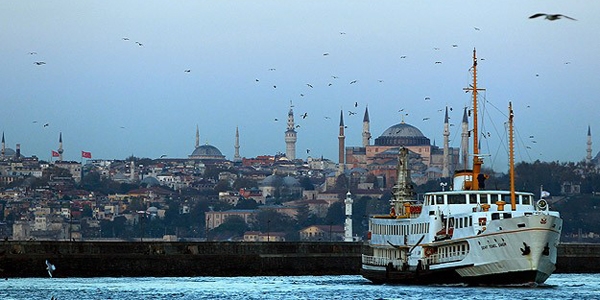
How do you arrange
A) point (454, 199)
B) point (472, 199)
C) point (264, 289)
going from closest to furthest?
1. point (472, 199)
2. point (454, 199)
3. point (264, 289)

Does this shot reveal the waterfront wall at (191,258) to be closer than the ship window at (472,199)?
No

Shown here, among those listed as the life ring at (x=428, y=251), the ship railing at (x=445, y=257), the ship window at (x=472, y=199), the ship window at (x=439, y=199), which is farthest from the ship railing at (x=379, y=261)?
the ship window at (x=472, y=199)

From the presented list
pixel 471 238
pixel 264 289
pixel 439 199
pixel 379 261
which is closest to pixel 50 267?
pixel 264 289

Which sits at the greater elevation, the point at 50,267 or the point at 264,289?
the point at 50,267

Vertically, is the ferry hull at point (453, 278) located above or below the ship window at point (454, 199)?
below

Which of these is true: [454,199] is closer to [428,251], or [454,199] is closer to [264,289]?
[428,251]

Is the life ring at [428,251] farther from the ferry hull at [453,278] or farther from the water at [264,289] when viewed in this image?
the water at [264,289]
